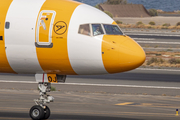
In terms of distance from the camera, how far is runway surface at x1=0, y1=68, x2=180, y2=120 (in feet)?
64.5

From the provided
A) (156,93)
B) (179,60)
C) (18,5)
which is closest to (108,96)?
(156,93)

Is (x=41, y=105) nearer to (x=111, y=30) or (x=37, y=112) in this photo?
(x=37, y=112)

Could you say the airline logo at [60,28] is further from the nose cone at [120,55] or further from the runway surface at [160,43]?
the runway surface at [160,43]

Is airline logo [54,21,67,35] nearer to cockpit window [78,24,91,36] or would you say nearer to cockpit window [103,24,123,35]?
cockpit window [78,24,91,36]

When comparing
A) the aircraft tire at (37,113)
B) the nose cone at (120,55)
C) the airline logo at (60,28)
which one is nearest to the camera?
the nose cone at (120,55)

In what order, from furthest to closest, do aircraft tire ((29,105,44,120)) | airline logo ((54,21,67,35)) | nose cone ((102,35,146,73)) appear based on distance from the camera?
1. aircraft tire ((29,105,44,120))
2. airline logo ((54,21,67,35))
3. nose cone ((102,35,146,73))

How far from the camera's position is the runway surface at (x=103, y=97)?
19.7 metres

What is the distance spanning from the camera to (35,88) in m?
28.5

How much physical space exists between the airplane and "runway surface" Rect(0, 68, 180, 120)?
3.81 meters

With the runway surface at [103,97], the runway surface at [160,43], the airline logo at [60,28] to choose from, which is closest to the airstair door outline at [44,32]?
the airline logo at [60,28]

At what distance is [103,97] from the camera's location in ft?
81.7

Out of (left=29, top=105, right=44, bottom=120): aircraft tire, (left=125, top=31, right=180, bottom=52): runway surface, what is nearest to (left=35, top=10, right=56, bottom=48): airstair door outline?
(left=29, top=105, right=44, bottom=120): aircraft tire

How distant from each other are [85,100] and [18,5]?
943 cm

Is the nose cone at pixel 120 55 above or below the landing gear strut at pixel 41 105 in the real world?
above
